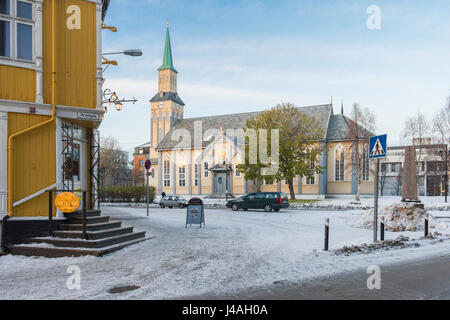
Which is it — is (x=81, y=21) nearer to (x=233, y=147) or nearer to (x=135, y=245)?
(x=135, y=245)

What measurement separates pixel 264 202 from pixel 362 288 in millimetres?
19727

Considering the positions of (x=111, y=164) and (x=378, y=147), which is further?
(x=111, y=164)

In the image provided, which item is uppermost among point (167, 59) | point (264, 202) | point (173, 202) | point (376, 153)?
point (167, 59)

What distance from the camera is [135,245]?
33.3 feet

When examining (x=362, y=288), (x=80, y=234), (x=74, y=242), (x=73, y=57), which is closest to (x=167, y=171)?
(x=73, y=57)

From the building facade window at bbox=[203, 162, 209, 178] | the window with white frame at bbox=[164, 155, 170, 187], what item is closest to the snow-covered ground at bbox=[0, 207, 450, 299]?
the building facade window at bbox=[203, 162, 209, 178]

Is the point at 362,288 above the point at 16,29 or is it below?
below

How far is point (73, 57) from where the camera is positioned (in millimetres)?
10508

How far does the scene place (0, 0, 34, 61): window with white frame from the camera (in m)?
9.50

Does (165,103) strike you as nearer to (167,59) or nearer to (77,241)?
(167,59)

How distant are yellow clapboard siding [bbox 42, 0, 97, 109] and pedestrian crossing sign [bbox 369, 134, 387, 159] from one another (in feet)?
28.4

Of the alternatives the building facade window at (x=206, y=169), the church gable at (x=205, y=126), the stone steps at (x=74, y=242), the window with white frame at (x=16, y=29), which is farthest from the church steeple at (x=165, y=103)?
the stone steps at (x=74, y=242)

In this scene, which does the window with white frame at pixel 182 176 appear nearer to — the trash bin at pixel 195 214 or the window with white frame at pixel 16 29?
the trash bin at pixel 195 214
